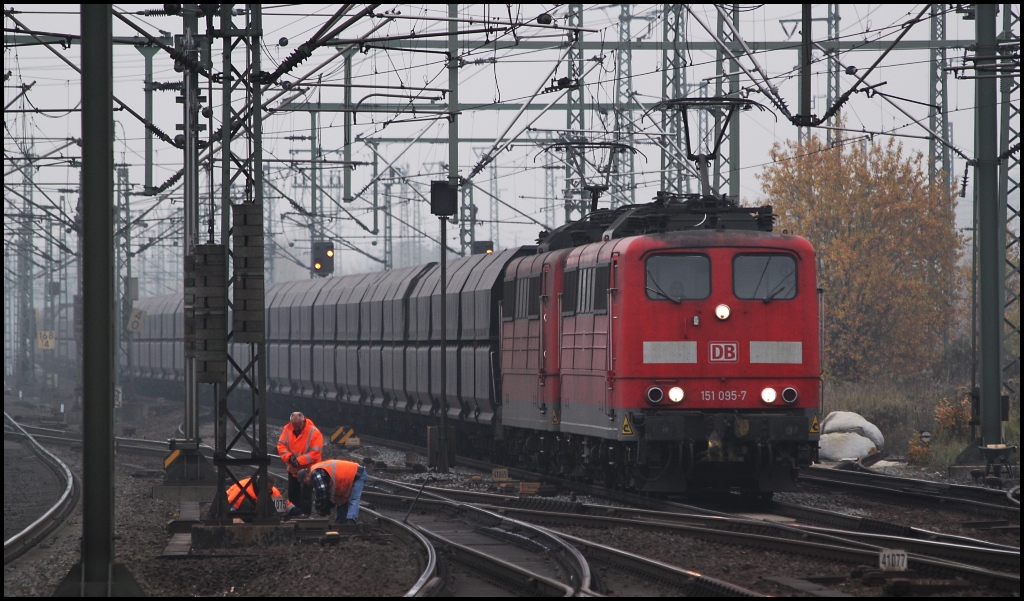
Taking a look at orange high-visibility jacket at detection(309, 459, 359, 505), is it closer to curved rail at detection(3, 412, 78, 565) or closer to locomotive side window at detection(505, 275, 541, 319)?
curved rail at detection(3, 412, 78, 565)

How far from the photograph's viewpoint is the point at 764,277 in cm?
1672

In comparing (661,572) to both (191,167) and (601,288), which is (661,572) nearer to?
(601,288)

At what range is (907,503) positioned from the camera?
16.8 m

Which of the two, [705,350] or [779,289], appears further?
[779,289]

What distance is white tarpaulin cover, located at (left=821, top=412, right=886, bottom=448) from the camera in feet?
82.4

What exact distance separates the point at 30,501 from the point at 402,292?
10.8m

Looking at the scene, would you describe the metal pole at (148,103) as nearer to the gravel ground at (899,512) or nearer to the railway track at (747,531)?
the railway track at (747,531)

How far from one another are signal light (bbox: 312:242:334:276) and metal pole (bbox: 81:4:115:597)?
2345 cm

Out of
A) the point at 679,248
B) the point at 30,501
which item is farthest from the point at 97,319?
the point at 30,501

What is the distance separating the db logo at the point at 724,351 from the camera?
16.4m

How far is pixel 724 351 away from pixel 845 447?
9.05 meters

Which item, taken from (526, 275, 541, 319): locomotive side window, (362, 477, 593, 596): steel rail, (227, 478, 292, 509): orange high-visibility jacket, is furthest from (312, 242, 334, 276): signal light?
(227, 478, 292, 509): orange high-visibility jacket

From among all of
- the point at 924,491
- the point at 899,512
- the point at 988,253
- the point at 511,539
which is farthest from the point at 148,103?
the point at 899,512

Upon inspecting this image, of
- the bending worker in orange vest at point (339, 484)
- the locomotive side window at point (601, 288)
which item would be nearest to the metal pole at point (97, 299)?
the bending worker in orange vest at point (339, 484)
